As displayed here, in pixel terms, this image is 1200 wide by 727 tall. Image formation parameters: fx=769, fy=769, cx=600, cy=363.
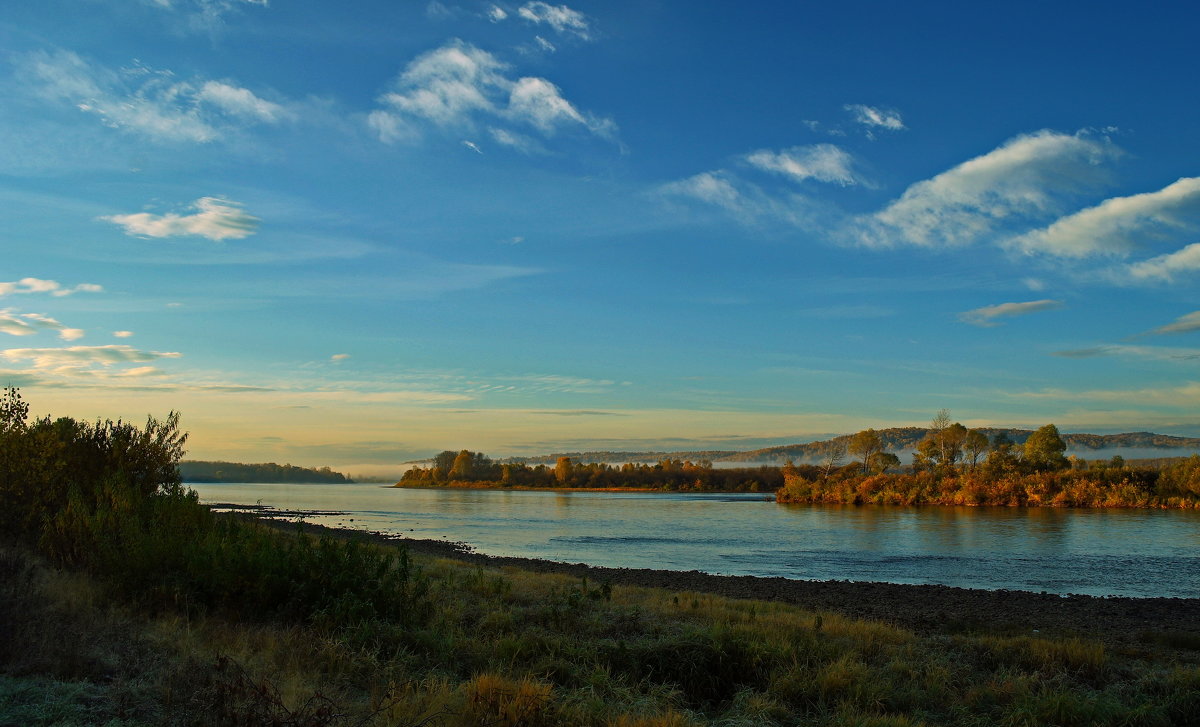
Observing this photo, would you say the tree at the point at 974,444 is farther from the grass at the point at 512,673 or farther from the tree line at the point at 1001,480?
the grass at the point at 512,673

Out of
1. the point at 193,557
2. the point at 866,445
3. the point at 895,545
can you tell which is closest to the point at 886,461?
the point at 866,445

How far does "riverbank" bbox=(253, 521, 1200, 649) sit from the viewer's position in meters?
17.1

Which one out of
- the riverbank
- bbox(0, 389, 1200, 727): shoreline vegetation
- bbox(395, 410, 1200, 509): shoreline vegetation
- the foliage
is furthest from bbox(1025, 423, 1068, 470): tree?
the foliage

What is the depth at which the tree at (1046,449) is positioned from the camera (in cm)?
9400

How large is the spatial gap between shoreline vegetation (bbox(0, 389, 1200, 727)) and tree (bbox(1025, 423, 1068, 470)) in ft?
292

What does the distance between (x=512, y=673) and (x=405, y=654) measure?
1.47 meters

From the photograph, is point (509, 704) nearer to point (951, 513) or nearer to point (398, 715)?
point (398, 715)

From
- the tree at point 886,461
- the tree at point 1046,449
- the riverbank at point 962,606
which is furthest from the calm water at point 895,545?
the tree at point 886,461

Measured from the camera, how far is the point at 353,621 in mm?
10109

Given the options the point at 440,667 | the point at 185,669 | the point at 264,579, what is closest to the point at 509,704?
the point at 440,667

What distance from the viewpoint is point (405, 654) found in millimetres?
9000

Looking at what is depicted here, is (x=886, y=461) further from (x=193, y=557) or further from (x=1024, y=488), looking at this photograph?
(x=193, y=557)

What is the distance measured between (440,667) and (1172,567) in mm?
36022

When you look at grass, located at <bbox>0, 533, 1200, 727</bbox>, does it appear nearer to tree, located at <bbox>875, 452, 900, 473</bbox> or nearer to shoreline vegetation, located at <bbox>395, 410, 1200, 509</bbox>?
shoreline vegetation, located at <bbox>395, 410, 1200, 509</bbox>
